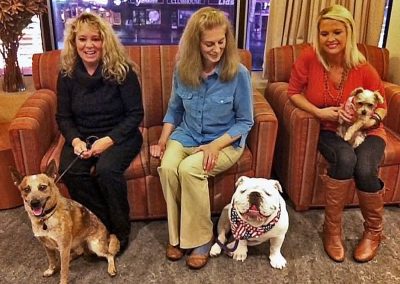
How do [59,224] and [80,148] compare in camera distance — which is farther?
[80,148]

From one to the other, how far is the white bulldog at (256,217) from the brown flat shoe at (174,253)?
15 centimetres

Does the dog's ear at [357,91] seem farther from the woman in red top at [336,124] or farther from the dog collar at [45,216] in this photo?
the dog collar at [45,216]

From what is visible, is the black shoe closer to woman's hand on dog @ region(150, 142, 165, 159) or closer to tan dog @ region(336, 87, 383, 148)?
woman's hand on dog @ region(150, 142, 165, 159)

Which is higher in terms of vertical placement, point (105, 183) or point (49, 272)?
point (105, 183)

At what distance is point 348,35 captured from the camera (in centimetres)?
212

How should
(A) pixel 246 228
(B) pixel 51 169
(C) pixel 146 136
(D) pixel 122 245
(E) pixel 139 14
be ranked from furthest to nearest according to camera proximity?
1. (E) pixel 139 14
2. (C) pixel 146 136
3. (D) pixel 122 245
4. (A) pixel 246 228
5. (B) pixel 51 169

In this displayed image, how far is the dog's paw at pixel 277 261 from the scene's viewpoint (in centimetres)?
203

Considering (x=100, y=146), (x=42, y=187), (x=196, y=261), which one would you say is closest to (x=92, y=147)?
(x=100, y=146)

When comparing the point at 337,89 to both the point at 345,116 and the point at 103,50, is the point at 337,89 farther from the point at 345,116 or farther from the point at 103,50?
the point at 103,50

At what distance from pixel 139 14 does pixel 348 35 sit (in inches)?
67.0

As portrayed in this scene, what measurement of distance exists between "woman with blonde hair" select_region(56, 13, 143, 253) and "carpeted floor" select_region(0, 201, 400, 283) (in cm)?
16

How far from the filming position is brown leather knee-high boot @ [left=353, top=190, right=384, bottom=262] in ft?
6.73

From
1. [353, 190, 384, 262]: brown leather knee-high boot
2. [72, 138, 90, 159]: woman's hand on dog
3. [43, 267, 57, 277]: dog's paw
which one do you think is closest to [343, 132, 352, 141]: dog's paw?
[353, 190, 384, 262]: brown leather knee-high boot

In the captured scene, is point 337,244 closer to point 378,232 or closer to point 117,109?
point 378,232
